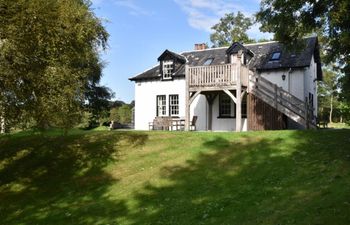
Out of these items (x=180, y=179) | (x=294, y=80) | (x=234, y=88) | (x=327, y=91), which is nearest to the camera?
(x=180, y=179)

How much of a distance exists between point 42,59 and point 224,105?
17702 mm

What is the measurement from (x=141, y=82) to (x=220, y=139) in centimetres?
1543

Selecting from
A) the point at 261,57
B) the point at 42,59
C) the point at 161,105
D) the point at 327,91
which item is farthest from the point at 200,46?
the point at 327,91

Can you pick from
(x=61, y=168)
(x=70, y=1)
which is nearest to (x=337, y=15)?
(x=70, y=1)

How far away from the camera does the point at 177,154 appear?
60.8ft

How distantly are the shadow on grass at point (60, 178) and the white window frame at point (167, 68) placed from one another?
10388 millimetres

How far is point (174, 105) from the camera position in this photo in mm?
32812

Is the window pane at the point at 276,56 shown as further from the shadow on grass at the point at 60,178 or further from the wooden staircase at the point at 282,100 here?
the shadow on grass at the point at 60,178

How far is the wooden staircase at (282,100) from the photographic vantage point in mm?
22859

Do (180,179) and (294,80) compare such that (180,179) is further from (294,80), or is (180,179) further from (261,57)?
(261,57)

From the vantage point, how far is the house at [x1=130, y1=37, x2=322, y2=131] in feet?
81.1

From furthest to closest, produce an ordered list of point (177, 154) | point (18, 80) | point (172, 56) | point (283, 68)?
point (172, 56) < point (283, 68) < point (177, 154) < point (18, 80)

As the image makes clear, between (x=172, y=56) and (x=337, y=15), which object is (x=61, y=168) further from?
(x=172, y=56)

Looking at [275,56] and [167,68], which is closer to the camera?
[275,56]
